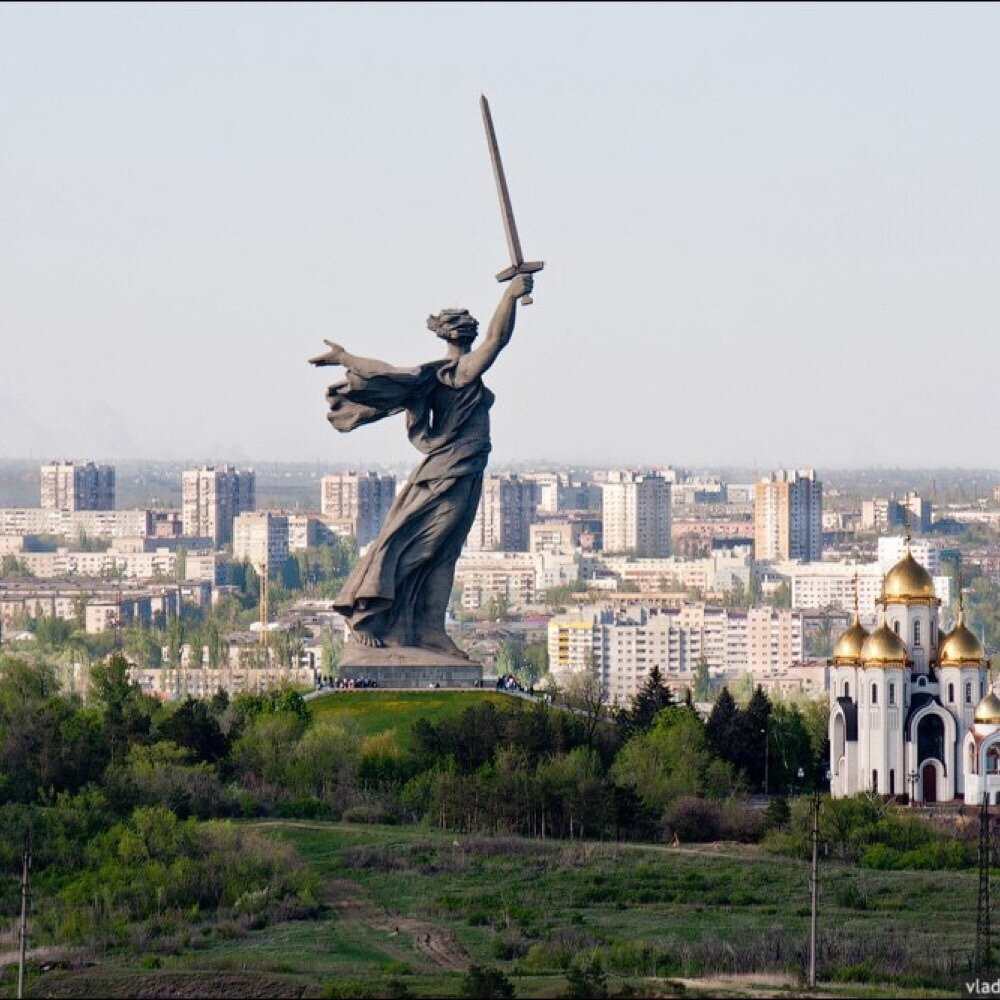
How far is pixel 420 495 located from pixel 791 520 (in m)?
112

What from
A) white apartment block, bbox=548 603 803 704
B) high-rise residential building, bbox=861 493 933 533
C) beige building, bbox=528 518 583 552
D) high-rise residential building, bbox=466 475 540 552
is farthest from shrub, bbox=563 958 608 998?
high-rise residential building, bbox=466 475 540 552

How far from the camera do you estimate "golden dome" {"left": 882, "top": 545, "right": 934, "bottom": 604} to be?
48594mm

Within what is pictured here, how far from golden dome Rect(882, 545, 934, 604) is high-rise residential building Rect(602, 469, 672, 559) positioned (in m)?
122

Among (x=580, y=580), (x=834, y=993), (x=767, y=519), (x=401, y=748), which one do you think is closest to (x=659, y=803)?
(x=401, y=748)

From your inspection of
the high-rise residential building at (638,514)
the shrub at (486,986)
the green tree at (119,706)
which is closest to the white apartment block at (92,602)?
the high-rise residential building at (638,514)

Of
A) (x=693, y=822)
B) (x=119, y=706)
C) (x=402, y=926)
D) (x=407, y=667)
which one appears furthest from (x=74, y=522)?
(x=402, y=926)

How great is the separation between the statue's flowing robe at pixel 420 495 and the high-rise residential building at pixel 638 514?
12033 cm

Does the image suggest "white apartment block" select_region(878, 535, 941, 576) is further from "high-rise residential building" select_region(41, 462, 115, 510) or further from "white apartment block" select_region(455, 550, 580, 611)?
"high-rise residential building" select_region(41, 462, 115, 510)

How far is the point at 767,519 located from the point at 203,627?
53016mm

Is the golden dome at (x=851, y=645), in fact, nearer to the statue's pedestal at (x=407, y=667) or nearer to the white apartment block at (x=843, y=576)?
the statue's pedestal at (x=407, y=667)

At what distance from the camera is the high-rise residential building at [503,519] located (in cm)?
17488

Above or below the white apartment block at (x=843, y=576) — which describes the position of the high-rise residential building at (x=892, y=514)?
above

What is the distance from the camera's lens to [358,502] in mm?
168000

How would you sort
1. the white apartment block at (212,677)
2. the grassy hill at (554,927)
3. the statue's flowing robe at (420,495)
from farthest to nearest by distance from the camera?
the white apartment block at (212,677)
the statue's flowing robe at (420,495)
the grassy hill at (554,927)
